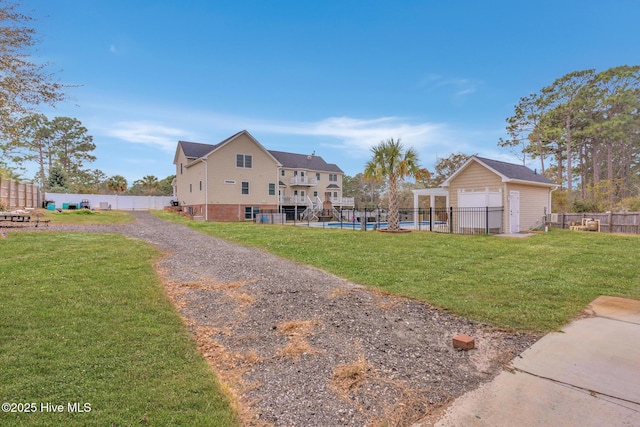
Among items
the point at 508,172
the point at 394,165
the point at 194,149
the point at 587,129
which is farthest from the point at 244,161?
the point at 587,129

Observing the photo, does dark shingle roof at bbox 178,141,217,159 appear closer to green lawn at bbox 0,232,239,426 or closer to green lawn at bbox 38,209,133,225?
green lawn at bbox 38,209,133,225

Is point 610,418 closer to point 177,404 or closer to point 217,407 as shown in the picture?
point 217,407

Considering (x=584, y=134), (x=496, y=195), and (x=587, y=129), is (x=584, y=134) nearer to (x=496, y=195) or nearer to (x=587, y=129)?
(x=587, y=129)

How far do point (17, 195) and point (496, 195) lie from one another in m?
33.9

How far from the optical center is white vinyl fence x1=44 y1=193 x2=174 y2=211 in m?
35.9

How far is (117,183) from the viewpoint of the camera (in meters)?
48.8

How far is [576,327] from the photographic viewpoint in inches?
161

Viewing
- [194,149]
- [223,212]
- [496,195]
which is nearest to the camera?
[496,195]

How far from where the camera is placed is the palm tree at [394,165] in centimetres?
1680

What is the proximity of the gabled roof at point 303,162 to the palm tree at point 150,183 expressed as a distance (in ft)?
80.5

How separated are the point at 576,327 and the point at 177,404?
468 cm

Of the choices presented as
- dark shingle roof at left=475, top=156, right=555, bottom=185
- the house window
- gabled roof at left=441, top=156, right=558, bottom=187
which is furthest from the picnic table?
dark shingle roof at left=475, top=156, right=555, bottom=185

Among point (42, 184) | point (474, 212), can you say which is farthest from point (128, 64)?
point (42, 184)

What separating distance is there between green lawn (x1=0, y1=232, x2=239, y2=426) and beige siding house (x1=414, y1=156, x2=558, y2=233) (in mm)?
15633
